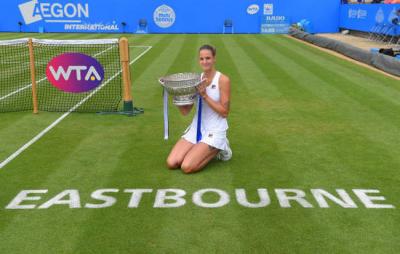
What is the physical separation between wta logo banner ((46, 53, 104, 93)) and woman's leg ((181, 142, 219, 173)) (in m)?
4.62

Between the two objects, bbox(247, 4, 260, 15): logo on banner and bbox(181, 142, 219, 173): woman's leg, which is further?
bbox(247, 4, 260, 15): logo on banner

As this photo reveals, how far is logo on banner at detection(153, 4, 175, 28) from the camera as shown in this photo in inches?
1516

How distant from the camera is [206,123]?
757cm

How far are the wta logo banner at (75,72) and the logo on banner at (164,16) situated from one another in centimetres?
2811

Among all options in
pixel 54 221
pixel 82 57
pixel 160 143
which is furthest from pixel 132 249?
pixel 82 57

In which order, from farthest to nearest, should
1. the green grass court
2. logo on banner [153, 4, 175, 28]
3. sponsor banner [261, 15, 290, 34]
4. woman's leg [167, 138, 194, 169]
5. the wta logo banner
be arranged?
sponsor banner [261, 15, 290, 34]
logo on banner [153, 4, 175, 28]
the wta logo banner
woman's leg [167, 138, 194, 169]
the green grass court

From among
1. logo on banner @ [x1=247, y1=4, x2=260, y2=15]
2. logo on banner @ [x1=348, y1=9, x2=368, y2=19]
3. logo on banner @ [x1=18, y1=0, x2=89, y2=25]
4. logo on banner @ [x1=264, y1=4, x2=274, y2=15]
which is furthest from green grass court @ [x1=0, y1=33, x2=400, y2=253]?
logo on banner @ [x1=18, y1=0, x2=89, y2=25]

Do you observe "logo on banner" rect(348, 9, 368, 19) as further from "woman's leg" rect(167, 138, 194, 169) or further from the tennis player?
"woman's leg" rect(167, 138, 194, 169)

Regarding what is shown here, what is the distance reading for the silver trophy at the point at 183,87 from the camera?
22.8ft

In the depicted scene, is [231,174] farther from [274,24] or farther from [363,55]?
[274,24]

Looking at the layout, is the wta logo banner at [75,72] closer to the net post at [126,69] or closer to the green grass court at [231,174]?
the net post at [126,69]

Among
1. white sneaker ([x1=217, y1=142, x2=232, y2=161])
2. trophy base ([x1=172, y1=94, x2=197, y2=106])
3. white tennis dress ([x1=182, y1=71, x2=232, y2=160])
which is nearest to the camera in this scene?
trophy base ([x1=172, y1=94, x2=197, y2=106])

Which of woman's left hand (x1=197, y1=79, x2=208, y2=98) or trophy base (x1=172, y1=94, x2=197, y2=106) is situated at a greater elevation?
woman's left hand (x1=197, y1=79, x2=208, y2=98)

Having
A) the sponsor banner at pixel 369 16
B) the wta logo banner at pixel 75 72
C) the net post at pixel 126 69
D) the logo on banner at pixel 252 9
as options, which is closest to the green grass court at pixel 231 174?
the net post at pixel 126 69
